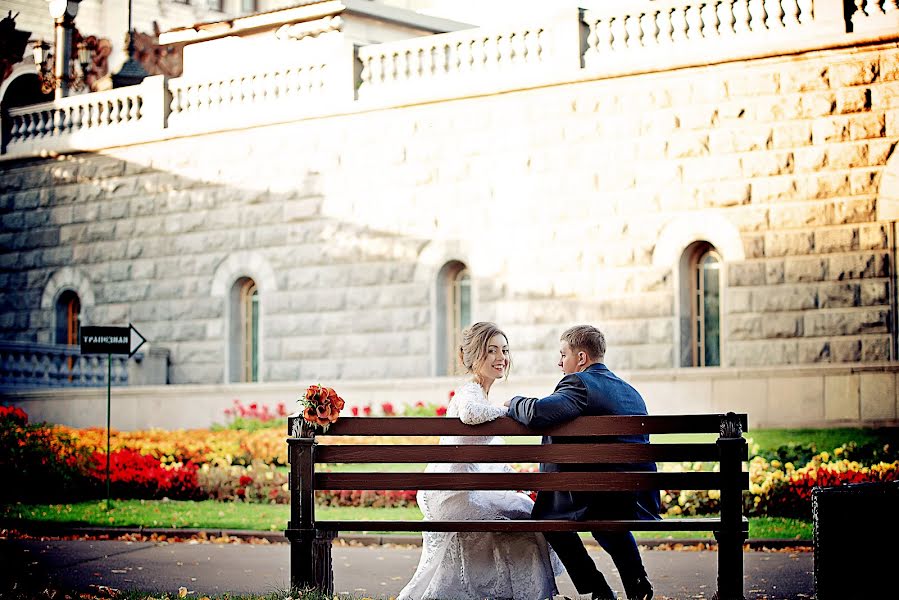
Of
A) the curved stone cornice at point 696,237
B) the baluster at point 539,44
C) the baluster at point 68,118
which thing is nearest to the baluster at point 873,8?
the curved stone cornice at point 696,237

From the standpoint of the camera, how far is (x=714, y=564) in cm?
1048

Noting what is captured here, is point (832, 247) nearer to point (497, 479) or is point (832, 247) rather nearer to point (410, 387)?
point (410, 387)

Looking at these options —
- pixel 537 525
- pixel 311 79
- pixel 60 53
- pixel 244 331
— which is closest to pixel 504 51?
pixel 311 79

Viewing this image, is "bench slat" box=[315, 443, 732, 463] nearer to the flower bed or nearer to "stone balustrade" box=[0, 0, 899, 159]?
the flower bed

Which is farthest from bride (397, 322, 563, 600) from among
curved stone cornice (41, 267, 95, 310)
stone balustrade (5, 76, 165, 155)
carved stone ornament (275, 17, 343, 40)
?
curved stone cornice (41, 267, 95, 310)

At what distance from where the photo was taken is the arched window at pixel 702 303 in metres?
19.1

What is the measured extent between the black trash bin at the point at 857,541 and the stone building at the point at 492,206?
11115mm

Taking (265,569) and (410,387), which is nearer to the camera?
(265,569)

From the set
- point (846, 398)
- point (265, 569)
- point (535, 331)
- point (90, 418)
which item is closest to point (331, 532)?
point (265, 569)

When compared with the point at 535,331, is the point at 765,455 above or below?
below

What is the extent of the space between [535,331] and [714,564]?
9816 mm

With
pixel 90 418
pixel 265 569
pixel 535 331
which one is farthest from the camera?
pixel 90 418

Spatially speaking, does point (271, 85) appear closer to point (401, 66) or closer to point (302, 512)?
point (401, 66)

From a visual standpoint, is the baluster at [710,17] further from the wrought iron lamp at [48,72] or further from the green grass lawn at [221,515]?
the wrought iron lamp at [48,72]
